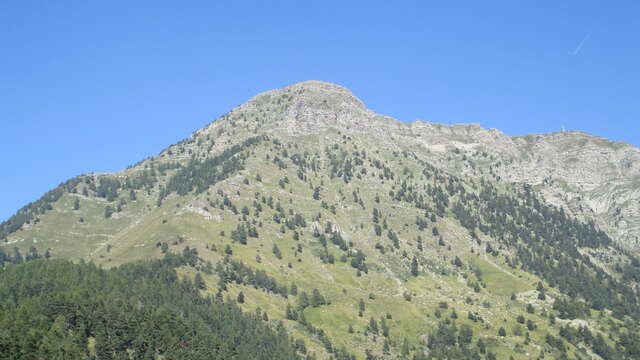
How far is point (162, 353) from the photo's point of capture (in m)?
186

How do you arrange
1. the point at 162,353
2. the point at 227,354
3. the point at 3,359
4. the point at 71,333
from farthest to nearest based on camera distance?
the point at 227,354 < the point at 162,353 < the point at 71,333 < the point at 3,359

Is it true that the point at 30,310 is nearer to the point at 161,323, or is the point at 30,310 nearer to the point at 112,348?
the point at 112,348

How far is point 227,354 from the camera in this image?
651 ft

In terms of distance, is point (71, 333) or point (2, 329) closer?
point (2, 329)

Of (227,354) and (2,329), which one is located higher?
(2,329)

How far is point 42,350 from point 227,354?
60159 millimetres

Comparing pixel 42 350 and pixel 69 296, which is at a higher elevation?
pixel 69 296

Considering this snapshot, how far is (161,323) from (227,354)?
2298 centimetres

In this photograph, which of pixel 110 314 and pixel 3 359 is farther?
A: pixel 110 314

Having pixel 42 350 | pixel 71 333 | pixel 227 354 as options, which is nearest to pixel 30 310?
pixel 71 333

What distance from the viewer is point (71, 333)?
174 meters

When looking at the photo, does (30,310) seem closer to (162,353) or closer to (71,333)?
(71,333)

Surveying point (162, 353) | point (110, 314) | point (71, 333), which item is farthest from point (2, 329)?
point (162, 353)

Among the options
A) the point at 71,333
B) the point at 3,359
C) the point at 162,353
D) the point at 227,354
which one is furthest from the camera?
the point at 227,354
